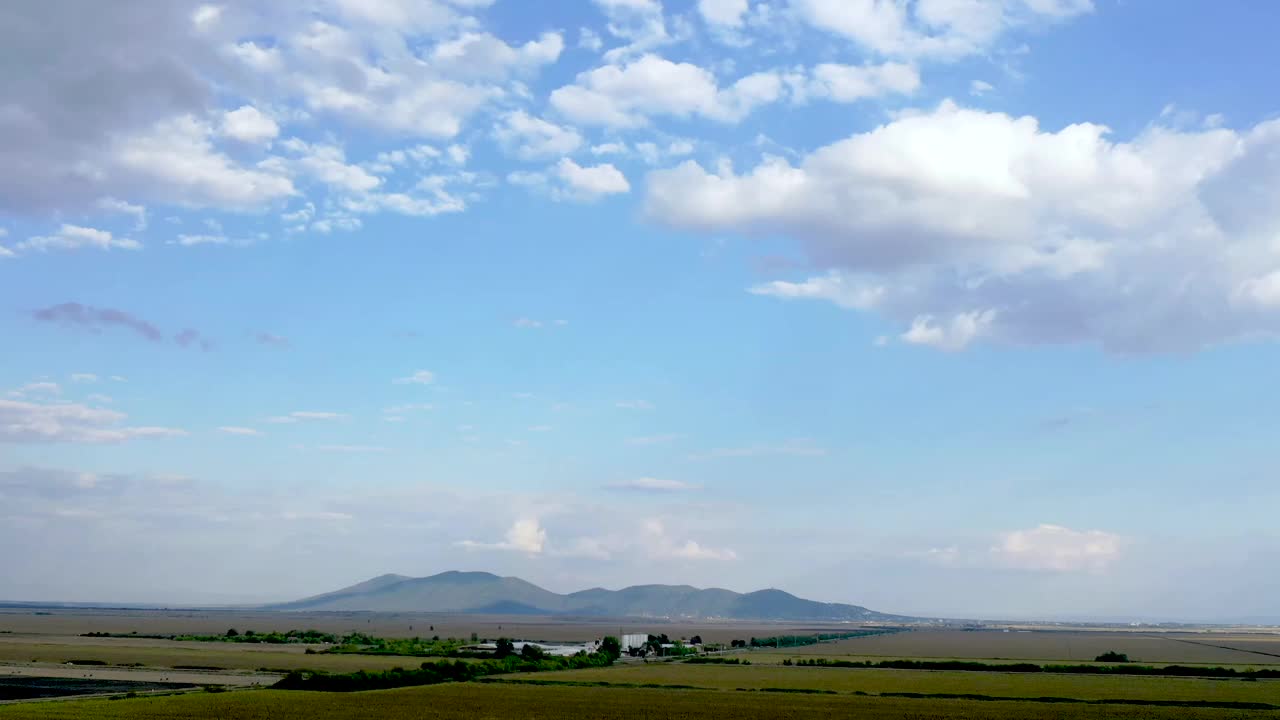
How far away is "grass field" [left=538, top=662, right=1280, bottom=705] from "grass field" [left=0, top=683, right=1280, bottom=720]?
28.0ft

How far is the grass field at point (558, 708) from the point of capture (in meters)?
48.4

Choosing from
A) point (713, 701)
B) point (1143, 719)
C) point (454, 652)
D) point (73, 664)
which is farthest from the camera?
point (454, 652)

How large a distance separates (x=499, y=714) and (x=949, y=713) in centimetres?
2230

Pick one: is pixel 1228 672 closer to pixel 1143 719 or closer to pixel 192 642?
pixel 1143 719

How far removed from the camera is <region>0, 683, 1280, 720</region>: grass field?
159 feet

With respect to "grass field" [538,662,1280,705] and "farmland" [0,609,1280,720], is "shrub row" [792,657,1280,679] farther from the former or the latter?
"grass field" [538,662,1280,705]

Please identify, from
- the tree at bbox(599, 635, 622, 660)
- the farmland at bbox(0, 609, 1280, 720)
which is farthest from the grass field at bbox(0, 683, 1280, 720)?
the tree at bbox(599, 635, 622, 660)

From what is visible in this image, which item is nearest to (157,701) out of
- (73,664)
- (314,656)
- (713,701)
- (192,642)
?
(713,701)

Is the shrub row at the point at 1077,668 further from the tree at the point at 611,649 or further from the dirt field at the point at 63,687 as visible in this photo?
the dirt field at the point at 63,687

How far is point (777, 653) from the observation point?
124625 mm

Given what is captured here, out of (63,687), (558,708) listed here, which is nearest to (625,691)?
(558,708)

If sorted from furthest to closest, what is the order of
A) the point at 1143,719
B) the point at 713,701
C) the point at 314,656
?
1. the point at 314,656
2. the point at 713,701
3. the point at 1143,719

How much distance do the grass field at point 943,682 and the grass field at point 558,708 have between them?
8545 mm

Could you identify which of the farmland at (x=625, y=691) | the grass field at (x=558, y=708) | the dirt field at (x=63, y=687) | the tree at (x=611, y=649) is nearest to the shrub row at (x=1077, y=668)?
the farmland at (x=625, y=691)
